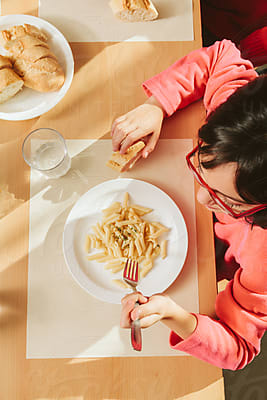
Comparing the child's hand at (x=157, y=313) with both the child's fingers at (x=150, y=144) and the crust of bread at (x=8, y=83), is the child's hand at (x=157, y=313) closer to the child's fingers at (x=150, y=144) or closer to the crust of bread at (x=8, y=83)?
the child's fingers at (x=150, y=144)

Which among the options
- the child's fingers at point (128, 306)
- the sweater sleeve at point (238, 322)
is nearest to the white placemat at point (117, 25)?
the sweater sleeve at point (238, 322)

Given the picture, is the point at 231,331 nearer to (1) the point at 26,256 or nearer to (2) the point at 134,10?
(1) the point at 26,256

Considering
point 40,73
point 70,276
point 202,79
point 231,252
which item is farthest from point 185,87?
point 70,276

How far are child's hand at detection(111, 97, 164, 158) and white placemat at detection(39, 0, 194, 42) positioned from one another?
24 cm

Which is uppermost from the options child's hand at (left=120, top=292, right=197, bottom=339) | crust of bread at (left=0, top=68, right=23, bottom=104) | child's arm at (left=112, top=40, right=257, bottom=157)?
crust of bread at (left=0, top=68, right=23, bottom=104)

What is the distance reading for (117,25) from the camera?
1.07 m

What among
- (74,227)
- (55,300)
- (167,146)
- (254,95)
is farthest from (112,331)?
(254,95)

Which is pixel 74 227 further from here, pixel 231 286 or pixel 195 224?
pixel 231 286

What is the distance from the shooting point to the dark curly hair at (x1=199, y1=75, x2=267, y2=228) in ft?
2.15

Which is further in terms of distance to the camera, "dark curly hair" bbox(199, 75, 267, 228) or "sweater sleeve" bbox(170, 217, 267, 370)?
"sweater sleeve" bbox(170, 217, 267, 370)

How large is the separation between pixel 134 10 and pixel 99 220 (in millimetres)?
602

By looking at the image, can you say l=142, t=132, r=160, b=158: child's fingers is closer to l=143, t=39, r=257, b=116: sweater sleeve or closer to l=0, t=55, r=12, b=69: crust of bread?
l=143, t=39, r=257, b=116: sweater sleeve

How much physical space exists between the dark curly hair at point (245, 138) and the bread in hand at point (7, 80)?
20.5 inches

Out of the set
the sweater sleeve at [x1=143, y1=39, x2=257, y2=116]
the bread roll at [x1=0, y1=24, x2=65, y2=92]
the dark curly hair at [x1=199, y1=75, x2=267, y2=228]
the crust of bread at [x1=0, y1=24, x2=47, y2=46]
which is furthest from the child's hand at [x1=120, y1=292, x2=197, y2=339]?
the crust of bread at [x1=0, y1=24, x2=47, y2=46]
